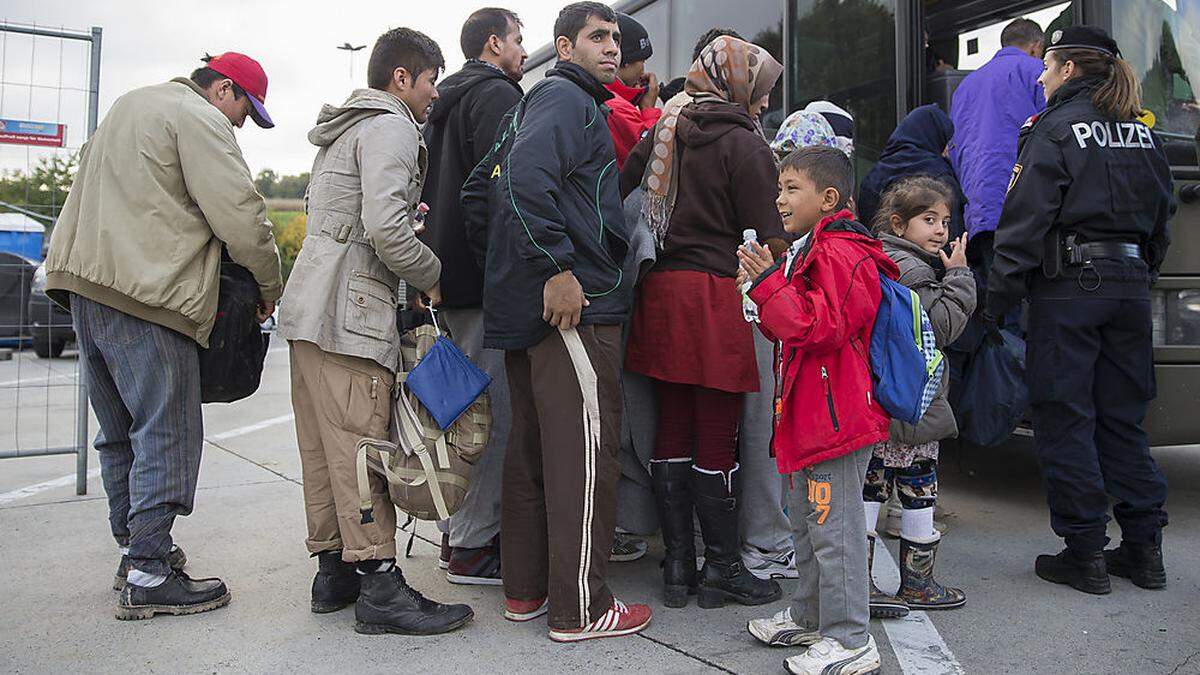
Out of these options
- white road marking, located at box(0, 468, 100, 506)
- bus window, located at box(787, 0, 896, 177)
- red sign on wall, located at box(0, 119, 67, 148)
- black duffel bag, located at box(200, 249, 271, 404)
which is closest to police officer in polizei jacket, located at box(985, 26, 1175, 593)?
bus window, located at box(787, 0, 896, 177)

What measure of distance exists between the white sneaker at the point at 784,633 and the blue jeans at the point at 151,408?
79.8 inches

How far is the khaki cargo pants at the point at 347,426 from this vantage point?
10.8ft

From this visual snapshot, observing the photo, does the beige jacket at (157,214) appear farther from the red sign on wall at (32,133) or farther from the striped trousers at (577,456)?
the red sign on wall at (32,133)

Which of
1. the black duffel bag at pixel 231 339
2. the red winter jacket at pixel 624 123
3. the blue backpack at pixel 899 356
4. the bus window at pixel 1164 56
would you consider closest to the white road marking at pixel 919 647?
the blue backpack at pixel 899 356

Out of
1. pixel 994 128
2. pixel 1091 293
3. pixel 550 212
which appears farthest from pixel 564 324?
pixel 994 128

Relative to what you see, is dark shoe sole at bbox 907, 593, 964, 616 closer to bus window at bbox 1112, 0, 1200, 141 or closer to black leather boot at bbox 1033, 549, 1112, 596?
black leather boot at bbox 1033, 549, 1112, 596

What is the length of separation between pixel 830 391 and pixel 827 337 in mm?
184

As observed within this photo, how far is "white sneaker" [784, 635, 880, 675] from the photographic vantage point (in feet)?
9.08

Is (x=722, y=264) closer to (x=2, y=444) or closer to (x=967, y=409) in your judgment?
(x=967, y=409)

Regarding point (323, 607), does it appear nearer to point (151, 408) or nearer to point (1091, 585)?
point (151, 408)

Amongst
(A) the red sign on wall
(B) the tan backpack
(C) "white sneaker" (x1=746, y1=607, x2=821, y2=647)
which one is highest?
(A) the red sign on wall

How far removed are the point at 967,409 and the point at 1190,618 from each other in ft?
3.74

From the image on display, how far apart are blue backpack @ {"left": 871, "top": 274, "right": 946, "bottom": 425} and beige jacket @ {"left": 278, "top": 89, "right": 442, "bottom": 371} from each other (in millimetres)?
1494

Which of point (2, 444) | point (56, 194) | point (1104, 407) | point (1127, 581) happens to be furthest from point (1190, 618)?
point (2, 444)
